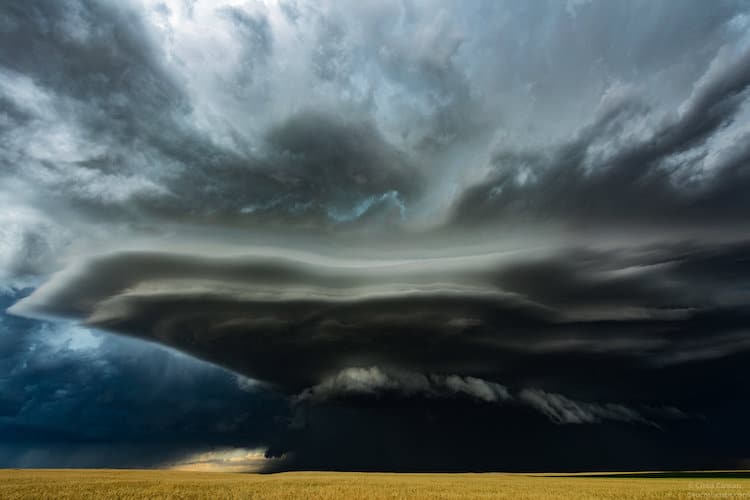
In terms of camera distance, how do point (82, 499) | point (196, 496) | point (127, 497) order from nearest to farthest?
point (82, 499) → point (127, 497) → point (196, 496)


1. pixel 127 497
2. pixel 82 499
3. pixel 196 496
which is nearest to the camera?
pixel 82 499

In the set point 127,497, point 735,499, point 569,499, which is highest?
point 127,497

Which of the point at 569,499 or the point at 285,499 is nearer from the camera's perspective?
the point at 285,499

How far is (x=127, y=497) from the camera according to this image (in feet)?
124

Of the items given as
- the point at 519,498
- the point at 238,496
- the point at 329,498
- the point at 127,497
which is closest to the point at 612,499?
the point at 519,498

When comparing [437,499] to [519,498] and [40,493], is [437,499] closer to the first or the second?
[519,498]

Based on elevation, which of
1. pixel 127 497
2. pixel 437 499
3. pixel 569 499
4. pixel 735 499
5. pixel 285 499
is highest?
pixel 127 497

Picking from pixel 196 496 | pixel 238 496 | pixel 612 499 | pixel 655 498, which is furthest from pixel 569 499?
pixel 196 496

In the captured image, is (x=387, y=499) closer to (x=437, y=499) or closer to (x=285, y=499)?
(x=437, y=499)

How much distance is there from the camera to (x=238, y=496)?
132 ft

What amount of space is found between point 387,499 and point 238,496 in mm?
12529

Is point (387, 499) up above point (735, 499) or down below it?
above

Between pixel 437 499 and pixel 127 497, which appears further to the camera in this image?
pixel 437 499

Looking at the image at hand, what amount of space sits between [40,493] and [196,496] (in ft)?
41.7
